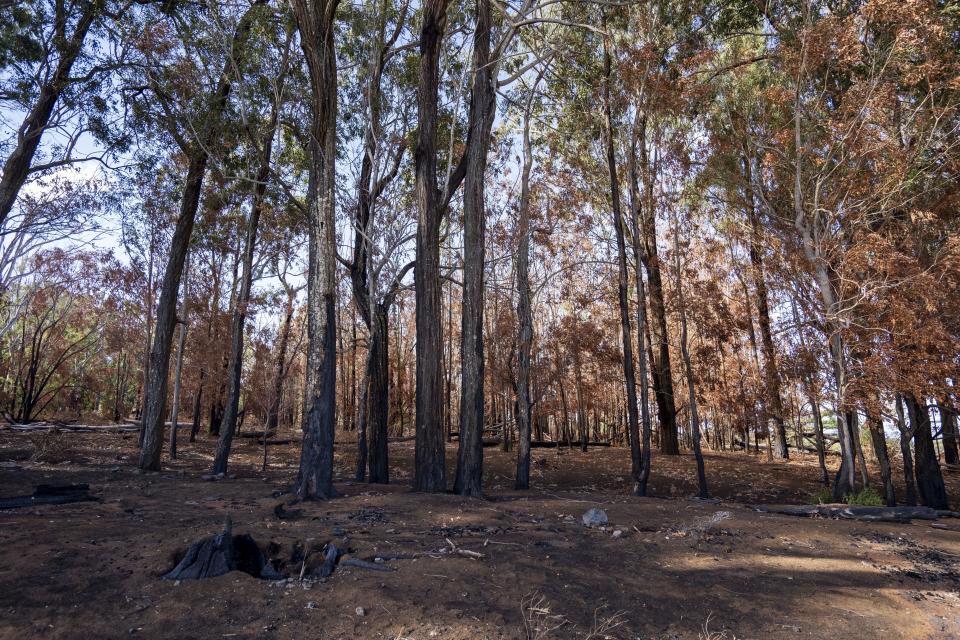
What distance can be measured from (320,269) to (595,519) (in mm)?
5622

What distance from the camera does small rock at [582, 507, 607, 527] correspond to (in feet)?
21.7

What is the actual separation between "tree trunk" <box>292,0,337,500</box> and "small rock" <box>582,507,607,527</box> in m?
3.97

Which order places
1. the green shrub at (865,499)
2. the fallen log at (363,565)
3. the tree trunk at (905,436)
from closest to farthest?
the fallen log at (363,565), the green shrub at (865,499), the tree trunk at (905,436)

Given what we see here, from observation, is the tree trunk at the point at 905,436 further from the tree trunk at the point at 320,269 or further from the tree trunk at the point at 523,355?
the tree trunk at the point at 320,269

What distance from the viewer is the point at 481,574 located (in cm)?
439

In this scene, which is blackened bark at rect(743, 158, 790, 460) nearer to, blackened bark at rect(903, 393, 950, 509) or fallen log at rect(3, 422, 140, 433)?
blackened bark at rect(903, 393, 950, 509)

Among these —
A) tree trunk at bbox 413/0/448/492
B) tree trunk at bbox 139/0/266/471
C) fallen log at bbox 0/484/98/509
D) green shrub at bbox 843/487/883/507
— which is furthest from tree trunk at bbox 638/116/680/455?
fallen log at bbox 0/484/98/509

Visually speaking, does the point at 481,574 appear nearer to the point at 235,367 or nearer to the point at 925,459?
the point at 235,367

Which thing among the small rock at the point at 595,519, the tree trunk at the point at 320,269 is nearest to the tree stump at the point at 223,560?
the tree trunk at the point at 320,269

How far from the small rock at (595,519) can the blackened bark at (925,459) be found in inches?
323

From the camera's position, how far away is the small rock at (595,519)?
6.62m

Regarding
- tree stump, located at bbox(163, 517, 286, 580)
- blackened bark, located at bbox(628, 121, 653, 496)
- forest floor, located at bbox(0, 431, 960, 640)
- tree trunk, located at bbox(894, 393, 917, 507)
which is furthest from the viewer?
blackened bark, located at bbox(628, 121, 653, 496)

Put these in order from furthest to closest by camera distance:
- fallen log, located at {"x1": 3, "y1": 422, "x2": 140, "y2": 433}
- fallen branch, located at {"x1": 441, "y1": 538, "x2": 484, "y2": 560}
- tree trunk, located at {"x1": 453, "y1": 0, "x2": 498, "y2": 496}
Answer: fallen log, located at {"x1": 3, "y1": 422, "x2": 140, "y2": 433} → tree trunk, located at {"x1": 453, "y1": 0, "x2": 498, "y2": 496} → fallen branch, located at {"x1": 441, "y1": 538, "x2": 484, "y2": 560}

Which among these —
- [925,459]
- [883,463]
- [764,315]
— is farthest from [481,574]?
[764,315]
